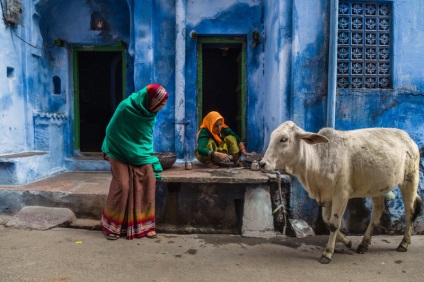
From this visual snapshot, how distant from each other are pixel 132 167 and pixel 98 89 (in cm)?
820

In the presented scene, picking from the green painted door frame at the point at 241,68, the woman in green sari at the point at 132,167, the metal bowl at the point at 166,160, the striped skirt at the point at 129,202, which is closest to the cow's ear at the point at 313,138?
the woman in green sari at the point at 132,167

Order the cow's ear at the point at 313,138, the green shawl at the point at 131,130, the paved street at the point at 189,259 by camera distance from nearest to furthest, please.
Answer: the paved street at the point at 189,259 → the cow's ear at the point at 313,138 → the green shawl at the point at 131,130

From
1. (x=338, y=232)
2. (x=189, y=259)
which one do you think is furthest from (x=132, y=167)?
(x=338, y=232)

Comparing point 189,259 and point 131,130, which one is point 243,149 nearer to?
point 131,130

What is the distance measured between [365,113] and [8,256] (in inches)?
188

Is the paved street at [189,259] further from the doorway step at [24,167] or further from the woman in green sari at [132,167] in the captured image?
the doorway step at [24,167]

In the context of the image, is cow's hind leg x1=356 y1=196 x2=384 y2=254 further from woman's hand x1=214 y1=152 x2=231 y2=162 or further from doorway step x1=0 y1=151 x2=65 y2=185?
doorway step x1=0 y1=151 x2=65 y2=185

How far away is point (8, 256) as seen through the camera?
3.65 m

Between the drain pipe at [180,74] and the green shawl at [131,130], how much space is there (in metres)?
1.66

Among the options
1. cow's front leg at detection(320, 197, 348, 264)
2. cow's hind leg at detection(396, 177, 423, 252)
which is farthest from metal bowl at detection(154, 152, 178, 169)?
cow's hind leg at detection(396, 177, 423, 252)

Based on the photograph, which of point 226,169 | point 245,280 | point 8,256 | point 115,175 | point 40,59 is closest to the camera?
point 245,280

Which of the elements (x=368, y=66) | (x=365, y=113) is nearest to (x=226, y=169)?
(x=365, y=113)

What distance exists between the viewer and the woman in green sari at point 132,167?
4.21 metres

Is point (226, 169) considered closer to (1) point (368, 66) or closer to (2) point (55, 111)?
(1) point (368, 66)
